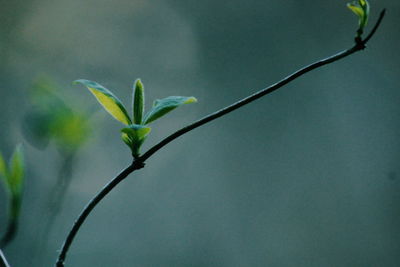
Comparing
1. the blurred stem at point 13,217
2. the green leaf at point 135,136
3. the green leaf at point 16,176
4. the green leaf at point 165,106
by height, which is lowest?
the blurred stem at point 13,217

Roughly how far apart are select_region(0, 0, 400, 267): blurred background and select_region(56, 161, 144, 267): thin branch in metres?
0.71

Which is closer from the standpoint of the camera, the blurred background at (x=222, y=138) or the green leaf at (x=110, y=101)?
the green leaf at (x=110, y=101)

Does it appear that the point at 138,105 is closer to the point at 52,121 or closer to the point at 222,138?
the point at 52,121

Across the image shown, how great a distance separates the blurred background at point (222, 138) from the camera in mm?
964

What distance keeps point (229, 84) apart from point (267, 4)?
0.25 metres

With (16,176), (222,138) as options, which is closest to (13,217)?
(16,176)

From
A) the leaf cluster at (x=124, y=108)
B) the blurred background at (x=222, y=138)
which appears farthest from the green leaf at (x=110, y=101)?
the blurred background at (x=222, y=138)

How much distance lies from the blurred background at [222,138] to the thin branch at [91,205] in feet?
2.34

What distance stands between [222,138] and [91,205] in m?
0.84

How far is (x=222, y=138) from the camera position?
1070 mm

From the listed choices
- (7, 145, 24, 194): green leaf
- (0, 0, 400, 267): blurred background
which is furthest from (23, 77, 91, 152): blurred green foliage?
(0, 0, 400, 267): blurred background

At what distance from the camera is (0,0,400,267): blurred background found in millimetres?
964

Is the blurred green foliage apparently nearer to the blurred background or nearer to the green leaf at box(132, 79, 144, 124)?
the green leaf at box(132, 79, 144, 124)

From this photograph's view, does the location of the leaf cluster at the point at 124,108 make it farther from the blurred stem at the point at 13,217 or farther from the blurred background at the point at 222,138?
the blurred background at the point at 222,138
